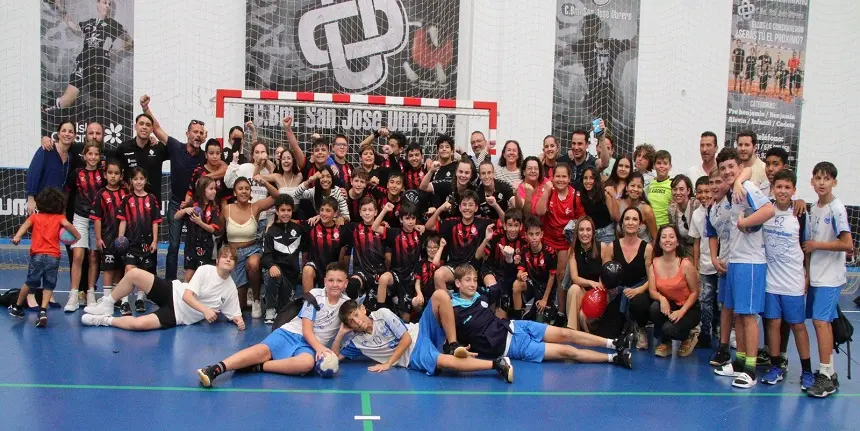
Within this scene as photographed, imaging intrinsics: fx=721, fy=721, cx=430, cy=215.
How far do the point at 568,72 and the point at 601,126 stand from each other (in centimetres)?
513

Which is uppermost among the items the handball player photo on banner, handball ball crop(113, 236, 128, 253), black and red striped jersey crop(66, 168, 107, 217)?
the handball player photo on banner

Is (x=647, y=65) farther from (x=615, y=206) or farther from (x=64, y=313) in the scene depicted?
(x=64, y=313)

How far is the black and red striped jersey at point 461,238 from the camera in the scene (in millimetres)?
7383

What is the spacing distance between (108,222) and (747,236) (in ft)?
19.9

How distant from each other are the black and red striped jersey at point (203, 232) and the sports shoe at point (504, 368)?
3570mm

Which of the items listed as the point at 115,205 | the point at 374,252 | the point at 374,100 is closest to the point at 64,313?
the point at 115,205

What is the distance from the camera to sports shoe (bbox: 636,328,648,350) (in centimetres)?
681

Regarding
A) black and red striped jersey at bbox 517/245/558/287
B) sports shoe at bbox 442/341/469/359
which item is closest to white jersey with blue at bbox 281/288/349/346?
→ sports shoe at bbox 442/341/469/359

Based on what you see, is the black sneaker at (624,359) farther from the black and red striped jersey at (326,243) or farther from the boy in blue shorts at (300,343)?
the black and red striped jersey at (326,243)

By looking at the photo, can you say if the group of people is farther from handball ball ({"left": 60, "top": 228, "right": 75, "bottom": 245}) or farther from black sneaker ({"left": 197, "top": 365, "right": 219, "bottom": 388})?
black sneaker ({"left": 197, "top": 365, "right": 219, "bottom": 388})

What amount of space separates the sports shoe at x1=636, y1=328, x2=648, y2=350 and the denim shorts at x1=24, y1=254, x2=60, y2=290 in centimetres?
569

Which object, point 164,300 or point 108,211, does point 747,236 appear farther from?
point 108,211

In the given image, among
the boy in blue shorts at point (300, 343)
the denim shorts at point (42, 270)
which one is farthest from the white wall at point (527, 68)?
the boy in blue shorts at point (300, 343)

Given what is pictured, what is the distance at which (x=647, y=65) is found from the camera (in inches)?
520
